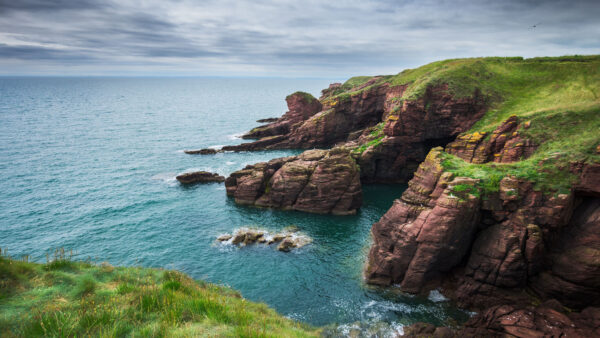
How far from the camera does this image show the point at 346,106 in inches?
3474

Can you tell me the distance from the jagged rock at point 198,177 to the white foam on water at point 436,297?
48.8 meters

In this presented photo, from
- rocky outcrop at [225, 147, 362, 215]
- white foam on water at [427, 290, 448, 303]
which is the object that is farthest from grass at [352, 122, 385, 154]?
white foam on water at [427, 290, 448, 303]

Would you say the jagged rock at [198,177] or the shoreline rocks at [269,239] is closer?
the shoreline rocks at [269,239]

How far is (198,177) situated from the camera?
216 feet

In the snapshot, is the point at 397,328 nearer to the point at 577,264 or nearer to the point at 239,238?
the point at 577,264

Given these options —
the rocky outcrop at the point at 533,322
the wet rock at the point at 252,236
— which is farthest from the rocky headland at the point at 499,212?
the wet rock at the point at 252,236

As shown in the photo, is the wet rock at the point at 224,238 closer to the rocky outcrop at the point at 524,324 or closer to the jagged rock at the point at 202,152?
the rocky outcrop at the point at 524,324

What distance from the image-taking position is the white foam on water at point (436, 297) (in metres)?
29.0

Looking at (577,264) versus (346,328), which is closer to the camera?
(577,264)

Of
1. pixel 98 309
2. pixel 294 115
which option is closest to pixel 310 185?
pixel 98 309

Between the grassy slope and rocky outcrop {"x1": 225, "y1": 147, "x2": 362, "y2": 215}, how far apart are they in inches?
740

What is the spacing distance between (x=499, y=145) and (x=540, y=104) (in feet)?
53.9

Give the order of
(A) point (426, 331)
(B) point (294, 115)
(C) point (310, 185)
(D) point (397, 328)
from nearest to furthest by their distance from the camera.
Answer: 1. (A) point (426, 331)
2. (D) point (397, 328)
3. (C) point (310, 185)
4. (B) point (294, 115)

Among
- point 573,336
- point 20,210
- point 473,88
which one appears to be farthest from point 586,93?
point 20,210
